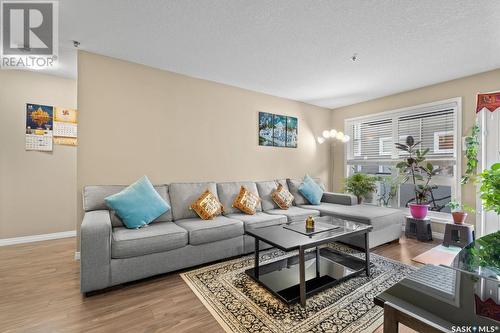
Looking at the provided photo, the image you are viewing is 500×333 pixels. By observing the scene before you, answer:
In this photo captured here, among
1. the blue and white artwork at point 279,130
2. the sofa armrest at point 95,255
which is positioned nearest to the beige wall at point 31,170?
the sofa armrest at point 95,255

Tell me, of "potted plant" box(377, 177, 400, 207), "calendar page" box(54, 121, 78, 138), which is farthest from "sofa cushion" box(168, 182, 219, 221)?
"potted plant" box(377, 177, 400, 207)

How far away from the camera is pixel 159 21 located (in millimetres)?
2158

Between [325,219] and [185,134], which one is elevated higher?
[185,134]

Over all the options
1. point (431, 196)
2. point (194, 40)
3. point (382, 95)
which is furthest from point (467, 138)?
point (194, 40)

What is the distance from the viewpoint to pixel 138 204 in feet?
8.27

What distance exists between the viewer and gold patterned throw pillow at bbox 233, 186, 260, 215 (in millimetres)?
3279

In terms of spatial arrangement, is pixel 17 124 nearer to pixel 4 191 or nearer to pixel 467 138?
pixel 4 191

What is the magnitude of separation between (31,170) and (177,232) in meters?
2.81

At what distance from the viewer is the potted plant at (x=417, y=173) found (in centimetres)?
364

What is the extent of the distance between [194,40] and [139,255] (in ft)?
7.53

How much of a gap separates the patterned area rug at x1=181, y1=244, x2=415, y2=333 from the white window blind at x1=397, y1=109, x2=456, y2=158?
232 centimetres

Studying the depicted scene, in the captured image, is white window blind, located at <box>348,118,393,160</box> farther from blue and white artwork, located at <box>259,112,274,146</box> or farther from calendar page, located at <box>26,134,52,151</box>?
calendar page, located at <box>26,134,52,151</box>

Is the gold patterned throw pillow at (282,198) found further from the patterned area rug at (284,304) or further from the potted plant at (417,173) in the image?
the potted plant at (417,173)

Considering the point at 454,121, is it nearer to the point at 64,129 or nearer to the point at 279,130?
the point at 279,130
